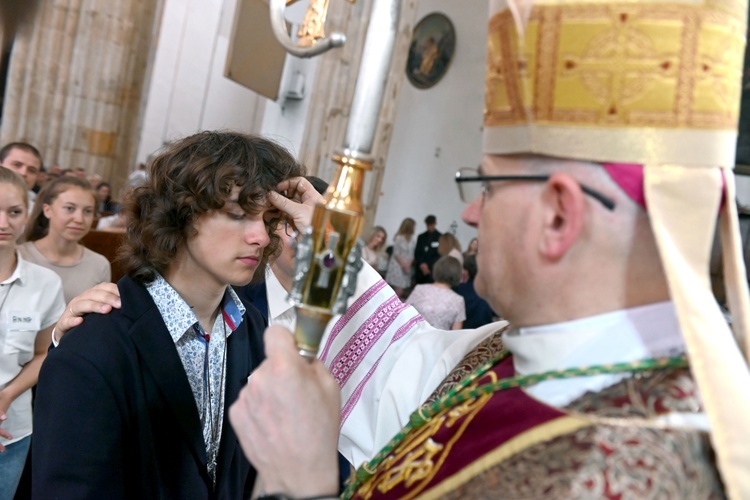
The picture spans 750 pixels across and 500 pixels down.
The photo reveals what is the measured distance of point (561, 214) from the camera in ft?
3.73

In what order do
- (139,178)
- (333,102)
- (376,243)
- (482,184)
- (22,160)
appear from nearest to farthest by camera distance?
(482,184) < (139,178) < (22,160) < (333,102) < (376,243)

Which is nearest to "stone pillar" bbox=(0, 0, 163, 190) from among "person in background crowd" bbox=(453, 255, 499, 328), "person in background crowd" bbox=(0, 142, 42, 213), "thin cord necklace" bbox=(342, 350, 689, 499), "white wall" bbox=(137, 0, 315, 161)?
"white wall" bbox=(137, 0, 315, 161)

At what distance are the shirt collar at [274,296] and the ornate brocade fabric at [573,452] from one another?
1954mm

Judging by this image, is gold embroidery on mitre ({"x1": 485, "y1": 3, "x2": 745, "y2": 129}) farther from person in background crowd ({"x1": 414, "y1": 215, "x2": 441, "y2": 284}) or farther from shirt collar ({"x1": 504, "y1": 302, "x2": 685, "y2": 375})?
person in background crowd ({"x1": 414, "y1": 215, "x2": 441, "y2": 284})

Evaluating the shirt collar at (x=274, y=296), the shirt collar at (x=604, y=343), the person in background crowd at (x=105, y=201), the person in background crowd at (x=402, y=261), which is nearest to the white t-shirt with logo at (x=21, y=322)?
the shirt collar at (x=274, y=296)

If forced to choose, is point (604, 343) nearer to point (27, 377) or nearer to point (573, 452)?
point (573, 452)

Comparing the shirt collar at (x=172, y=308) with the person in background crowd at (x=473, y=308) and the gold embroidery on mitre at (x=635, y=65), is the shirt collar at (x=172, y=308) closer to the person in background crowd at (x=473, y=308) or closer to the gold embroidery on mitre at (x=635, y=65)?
the gold embroidery on mitre at (x=635, y=65)

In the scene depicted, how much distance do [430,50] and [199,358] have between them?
12.7 m

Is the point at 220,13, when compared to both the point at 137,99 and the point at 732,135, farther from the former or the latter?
the point at 732,135

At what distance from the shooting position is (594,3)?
44.2 inches

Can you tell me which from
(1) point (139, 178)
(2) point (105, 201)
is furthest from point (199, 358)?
(2) point (105, 201)

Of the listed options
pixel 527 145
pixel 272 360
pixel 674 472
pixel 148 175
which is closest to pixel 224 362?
pixel 148 175

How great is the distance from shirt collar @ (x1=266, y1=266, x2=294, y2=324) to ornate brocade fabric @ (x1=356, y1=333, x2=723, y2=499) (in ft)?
6.41

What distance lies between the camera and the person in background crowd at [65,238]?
3.91 meters
